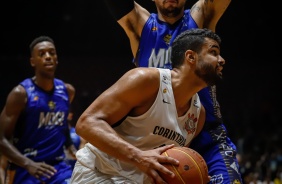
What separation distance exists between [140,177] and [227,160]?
75 centimetres

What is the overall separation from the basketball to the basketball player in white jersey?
0.07m

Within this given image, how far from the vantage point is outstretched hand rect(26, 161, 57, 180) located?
5121mm

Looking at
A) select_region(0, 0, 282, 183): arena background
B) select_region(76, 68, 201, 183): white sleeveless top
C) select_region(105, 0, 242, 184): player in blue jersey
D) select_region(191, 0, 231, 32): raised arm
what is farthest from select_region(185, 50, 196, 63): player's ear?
select_region(0, 0, 282, 183): arena background

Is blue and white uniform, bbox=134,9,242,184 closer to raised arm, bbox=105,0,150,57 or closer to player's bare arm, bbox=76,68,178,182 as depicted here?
raised arm, bbox=105,0,150,57

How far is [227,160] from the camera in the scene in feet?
11.8

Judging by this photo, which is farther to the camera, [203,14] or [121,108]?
[203,14]

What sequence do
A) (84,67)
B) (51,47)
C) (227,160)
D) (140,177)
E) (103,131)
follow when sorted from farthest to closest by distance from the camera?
(84,67)
(51,47)
(227,160)
(140,177)
(103,131)

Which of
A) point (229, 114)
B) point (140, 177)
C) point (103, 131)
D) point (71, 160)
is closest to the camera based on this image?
point (103, 131)

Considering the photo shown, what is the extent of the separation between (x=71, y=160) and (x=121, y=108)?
11.8ft

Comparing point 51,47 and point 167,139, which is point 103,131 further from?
point 51,47

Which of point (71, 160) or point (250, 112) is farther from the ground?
point (71, 160)

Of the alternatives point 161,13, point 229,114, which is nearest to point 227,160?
point 161,13

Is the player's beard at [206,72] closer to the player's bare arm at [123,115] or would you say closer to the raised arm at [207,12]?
the player's bare arm at [123,115]

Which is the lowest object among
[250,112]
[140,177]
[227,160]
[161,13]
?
[250,112]
